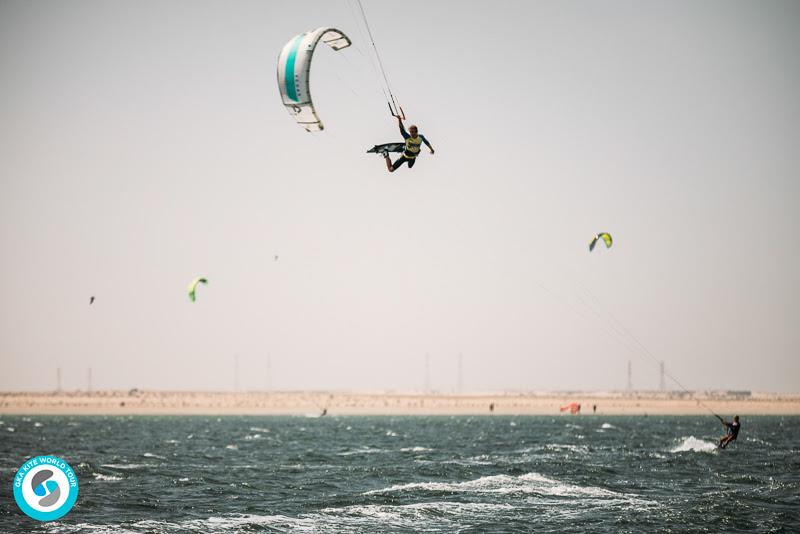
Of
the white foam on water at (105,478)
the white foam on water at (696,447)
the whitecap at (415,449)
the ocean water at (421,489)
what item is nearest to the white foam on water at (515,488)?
the ocean water at (421,489)

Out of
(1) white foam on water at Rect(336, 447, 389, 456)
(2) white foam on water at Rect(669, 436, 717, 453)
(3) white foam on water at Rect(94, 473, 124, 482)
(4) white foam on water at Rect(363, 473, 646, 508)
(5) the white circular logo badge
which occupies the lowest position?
(2) white foam on water at Rect(669, 436, 717, 453)

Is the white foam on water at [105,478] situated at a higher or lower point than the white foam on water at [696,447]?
higher

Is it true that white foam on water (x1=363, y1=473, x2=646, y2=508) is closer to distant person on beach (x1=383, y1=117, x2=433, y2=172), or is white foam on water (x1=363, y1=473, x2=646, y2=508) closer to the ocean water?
the ocean water

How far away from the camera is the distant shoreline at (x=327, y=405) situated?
382ft

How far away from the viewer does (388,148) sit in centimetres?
1592

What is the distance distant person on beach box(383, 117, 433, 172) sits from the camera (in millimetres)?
15539

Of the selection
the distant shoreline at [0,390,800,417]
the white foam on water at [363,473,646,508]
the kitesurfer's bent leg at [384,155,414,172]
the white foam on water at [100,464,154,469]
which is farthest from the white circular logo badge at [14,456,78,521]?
the distant shoreline at [0,390,800,417]

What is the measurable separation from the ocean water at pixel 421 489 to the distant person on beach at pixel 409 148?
827cm

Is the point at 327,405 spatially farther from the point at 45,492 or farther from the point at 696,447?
Result: the point at 45,492

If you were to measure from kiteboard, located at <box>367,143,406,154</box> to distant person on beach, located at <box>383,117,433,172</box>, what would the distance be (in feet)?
0.28

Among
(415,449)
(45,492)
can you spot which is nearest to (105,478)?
(45,492)

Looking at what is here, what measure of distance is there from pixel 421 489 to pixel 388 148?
1205 cm

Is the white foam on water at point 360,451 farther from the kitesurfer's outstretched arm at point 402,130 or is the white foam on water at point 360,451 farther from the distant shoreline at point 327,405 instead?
the distant shoreline at point 327,405

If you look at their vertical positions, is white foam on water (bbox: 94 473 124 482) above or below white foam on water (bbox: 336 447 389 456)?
above
